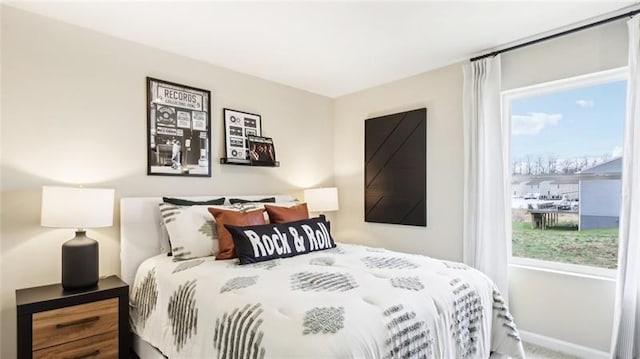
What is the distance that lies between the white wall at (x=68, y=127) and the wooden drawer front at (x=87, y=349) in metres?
0.58

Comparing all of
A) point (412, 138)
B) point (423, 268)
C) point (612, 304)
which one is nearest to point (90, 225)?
point (423, 268)

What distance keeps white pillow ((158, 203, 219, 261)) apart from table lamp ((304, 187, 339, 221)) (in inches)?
53.8

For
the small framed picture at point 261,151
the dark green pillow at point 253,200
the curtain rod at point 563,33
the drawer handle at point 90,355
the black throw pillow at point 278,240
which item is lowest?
the drawer handle at point 90,355

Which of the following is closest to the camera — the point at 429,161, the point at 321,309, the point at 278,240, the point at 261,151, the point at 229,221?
the point at 321,309

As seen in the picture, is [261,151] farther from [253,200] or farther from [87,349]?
[87,349]

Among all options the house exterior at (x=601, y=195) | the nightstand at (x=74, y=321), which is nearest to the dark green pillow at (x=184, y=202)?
the nightstand at (x=74, y=321)

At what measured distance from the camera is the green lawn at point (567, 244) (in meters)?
2.50

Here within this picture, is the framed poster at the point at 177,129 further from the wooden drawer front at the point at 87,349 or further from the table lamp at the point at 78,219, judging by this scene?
the wooden drawer front at the point at 87,349

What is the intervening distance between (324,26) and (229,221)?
1.60 m

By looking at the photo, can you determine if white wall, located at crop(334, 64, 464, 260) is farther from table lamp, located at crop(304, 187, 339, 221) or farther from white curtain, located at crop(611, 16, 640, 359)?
white curtain, located at crop(611, 16, 640, 359)

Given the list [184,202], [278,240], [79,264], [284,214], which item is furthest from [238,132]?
[79,264]

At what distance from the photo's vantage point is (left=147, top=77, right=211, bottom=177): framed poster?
9.12 ft

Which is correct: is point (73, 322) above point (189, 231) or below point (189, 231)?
below

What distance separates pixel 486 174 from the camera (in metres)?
2.90
